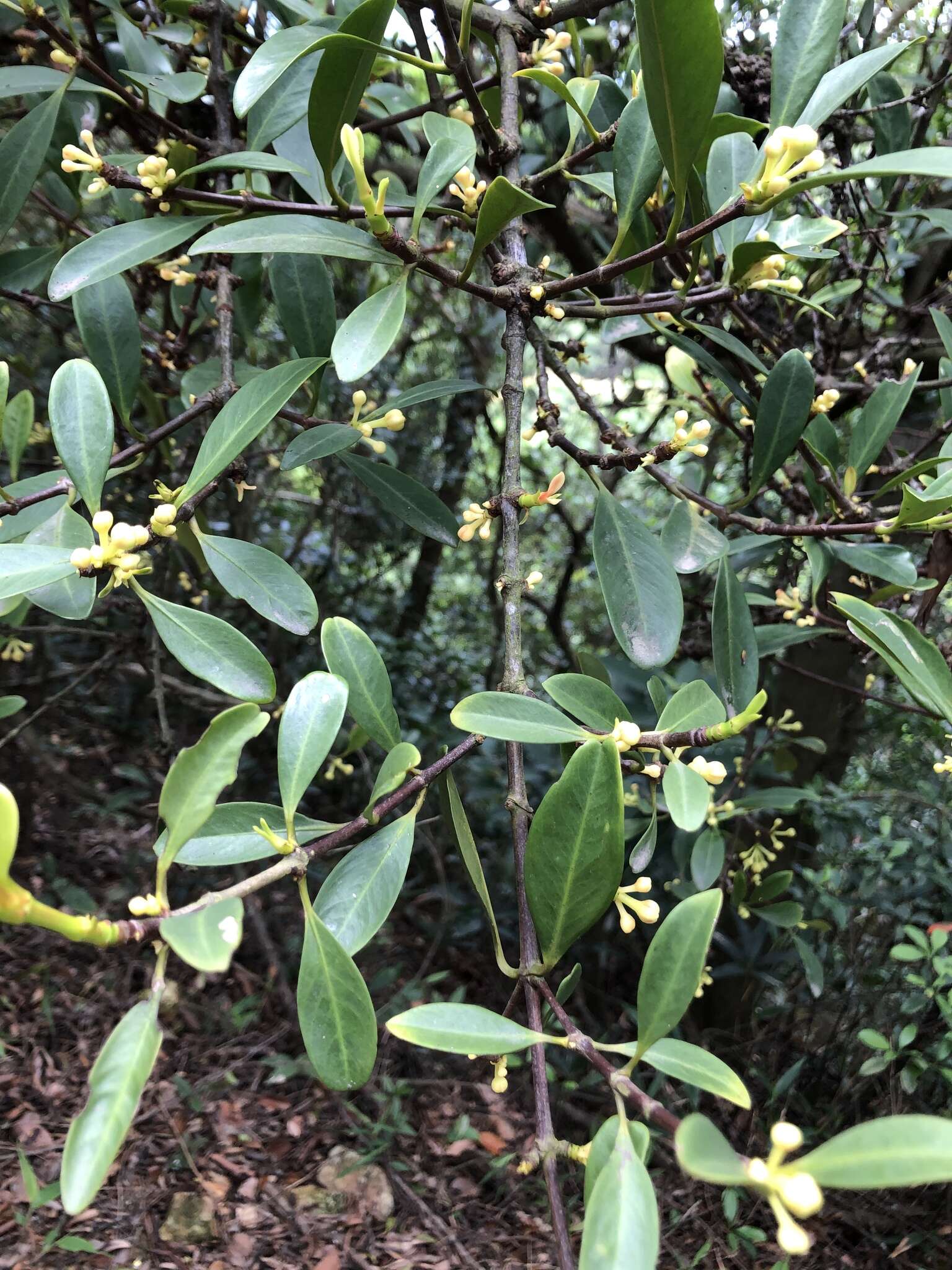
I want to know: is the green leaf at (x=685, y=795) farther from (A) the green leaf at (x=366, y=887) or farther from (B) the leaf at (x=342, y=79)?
(B) the leaf at (x=342, y=79)

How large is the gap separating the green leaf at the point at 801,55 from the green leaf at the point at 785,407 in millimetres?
242

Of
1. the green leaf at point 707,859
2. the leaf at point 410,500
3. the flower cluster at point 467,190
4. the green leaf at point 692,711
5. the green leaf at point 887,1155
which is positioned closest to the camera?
the green leaf at point 887,1155

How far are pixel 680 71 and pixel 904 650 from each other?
430 mm

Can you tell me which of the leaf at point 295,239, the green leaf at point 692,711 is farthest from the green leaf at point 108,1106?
the leaf at point 295,239

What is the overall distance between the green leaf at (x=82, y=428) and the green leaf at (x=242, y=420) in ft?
0.20

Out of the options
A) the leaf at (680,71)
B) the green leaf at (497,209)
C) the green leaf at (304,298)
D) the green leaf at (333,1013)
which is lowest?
the green leaf at (333,1013)

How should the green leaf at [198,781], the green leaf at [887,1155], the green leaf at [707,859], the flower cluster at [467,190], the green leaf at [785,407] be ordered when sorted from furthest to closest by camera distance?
the green leaf at [707,859] < the green leaf at [785,407] < the flower cluster at [467,190] < the green leaf at [198,781] < the green leaf at [887,1155]

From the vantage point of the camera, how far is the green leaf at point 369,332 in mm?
537

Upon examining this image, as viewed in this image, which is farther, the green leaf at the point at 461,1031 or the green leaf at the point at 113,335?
the green leaf at the point at 113,335

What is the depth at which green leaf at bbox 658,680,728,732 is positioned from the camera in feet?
1.71

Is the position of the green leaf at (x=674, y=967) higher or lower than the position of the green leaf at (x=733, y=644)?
higher

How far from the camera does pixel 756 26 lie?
1.58m

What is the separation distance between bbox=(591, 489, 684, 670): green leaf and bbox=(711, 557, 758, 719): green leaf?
0.10 metres

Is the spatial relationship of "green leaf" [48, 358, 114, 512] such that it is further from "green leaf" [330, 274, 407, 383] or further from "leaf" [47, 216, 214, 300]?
"green leaf" [330, 274, 407, 383]
